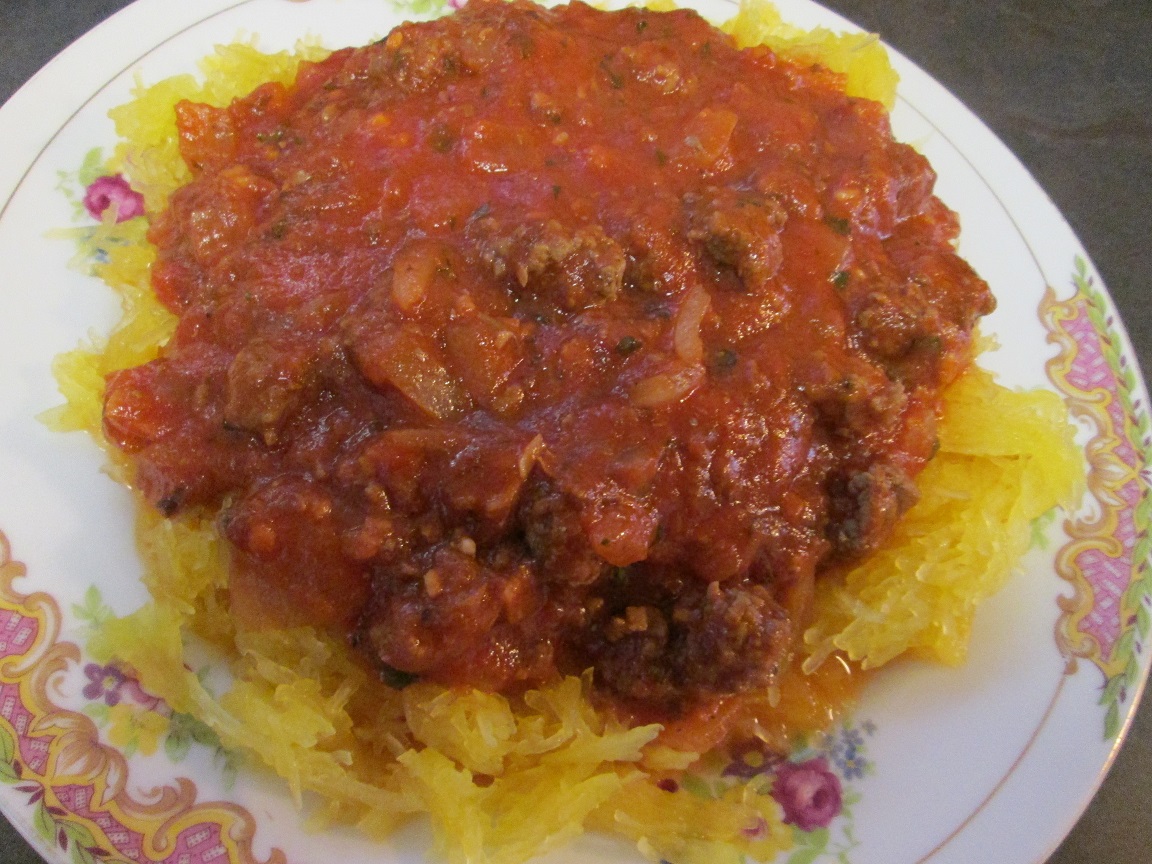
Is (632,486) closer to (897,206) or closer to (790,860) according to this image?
(790,860)

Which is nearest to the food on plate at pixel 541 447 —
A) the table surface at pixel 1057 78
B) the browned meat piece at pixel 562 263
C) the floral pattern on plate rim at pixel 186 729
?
the browned meat piece at pixel 562 263

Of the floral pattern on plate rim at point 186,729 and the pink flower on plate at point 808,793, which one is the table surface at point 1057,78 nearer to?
the floral pattern on plate rim at point 186,729

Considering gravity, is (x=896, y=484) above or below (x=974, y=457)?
above

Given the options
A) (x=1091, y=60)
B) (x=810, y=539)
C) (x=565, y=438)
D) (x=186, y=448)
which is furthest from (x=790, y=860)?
(x=1091, y=60)

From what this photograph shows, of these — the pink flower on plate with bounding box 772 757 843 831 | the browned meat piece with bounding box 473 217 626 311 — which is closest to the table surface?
the pink flower on plate with bounding box 772 757 843 831

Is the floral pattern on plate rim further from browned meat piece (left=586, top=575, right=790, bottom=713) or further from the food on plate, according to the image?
browned meat piece (left=586, top=575, right=790, bottom=713)

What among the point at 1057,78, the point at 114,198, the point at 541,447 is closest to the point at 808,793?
the point at 541,447

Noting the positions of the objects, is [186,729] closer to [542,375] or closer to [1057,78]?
[542,375]
